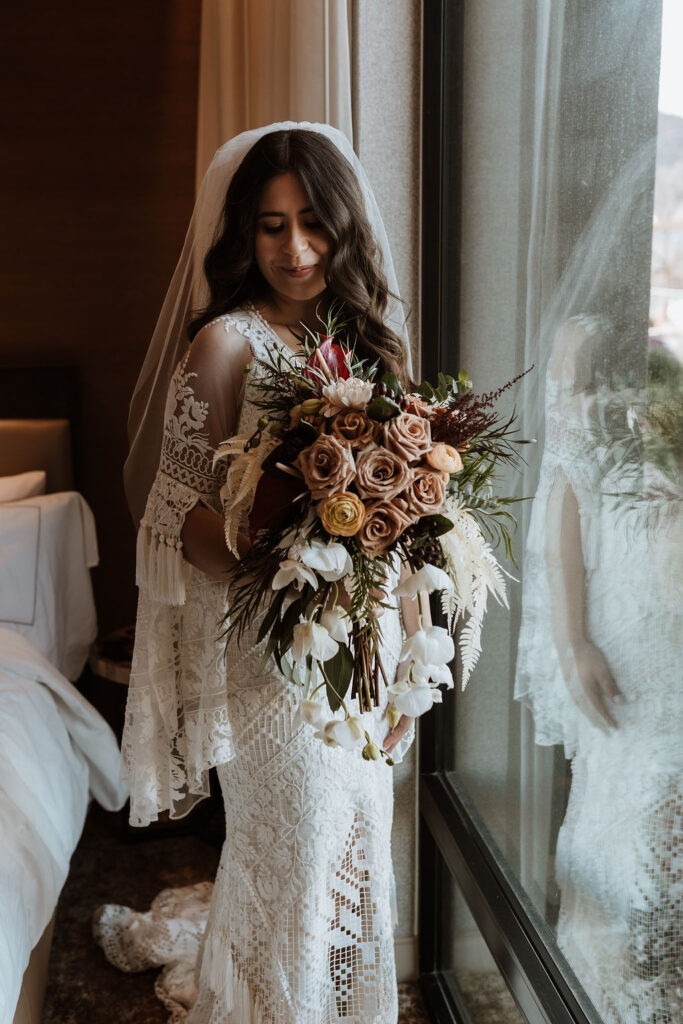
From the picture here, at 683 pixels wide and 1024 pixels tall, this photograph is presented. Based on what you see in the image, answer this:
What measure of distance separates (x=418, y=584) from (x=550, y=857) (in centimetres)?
65

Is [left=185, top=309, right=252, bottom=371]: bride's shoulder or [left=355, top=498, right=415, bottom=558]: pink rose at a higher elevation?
[left=185, top=309, right=252, bottom=371]: bride's shoulder

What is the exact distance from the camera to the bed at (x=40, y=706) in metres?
1.82

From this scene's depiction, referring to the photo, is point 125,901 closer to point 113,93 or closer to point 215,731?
point 215,731

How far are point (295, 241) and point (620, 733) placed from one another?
98cm

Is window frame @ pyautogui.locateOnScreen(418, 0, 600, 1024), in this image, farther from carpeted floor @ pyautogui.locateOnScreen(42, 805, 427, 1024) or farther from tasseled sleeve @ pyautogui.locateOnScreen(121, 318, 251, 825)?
tasseled sleeve @ pyautogui.locateOnScreen(121, 318, 251, 825)

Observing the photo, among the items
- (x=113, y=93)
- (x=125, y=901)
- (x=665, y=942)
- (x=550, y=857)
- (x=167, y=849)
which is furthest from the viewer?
(x=113, y=93)

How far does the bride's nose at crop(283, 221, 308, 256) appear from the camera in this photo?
1643mm

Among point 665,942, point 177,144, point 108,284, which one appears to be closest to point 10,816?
point 665,942

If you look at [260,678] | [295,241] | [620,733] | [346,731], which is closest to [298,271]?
[295,241]

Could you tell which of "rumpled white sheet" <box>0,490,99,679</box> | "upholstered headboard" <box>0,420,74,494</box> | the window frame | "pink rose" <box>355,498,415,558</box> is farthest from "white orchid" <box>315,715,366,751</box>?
"upholstered headboard" <box>0,420,74,494</box>

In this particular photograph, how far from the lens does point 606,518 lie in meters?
1.34

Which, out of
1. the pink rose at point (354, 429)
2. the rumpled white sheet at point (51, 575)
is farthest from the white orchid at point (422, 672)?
the rumpled white sheet at point (51, 575)

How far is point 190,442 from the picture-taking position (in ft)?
5.18

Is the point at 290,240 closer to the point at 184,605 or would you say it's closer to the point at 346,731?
the point at 184,605
